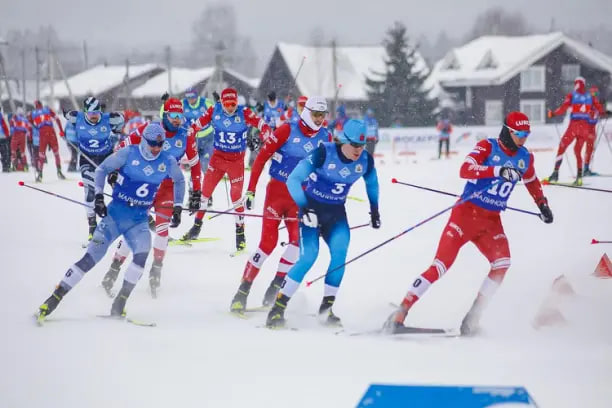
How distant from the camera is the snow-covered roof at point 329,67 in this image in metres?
55.1

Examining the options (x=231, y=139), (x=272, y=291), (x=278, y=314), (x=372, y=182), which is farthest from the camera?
(x=231, y=139)

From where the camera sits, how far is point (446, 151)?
2900 centimetres

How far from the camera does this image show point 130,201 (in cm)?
747

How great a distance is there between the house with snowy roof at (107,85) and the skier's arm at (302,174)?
53.4 meters

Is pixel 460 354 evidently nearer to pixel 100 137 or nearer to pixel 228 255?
pixel 228 255

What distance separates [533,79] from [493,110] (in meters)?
3.34

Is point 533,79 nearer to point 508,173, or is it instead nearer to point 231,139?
point 231,139

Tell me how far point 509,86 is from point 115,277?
44751 mm

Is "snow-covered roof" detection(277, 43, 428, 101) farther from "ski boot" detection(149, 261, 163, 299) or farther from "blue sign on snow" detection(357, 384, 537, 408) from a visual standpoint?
"blue sign on snow" detection(357, 384, 537, 408)

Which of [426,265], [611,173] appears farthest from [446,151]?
[426,265]

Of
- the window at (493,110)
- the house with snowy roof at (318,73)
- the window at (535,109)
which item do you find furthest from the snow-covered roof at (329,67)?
the window at (535,109)

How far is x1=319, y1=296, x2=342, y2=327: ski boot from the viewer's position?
745 cm

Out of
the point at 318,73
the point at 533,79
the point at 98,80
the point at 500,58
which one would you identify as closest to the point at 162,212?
the point at 533,79

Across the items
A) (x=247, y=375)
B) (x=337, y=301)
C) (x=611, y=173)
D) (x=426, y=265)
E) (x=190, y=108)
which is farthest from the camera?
(x=611, y=173)
